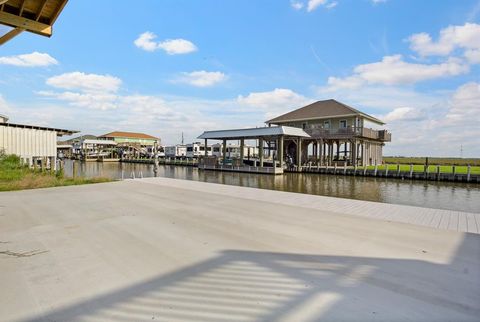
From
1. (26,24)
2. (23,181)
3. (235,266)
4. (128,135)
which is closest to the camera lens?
(235,266)

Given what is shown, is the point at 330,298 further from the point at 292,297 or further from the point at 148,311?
the point at 148,311

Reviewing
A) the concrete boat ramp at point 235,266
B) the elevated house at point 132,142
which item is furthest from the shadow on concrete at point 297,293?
the elevated house at point 132,142

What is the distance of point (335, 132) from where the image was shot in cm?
3102

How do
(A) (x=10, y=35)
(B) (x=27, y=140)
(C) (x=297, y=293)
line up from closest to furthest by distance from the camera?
(C) (x=297, y=293), (A) (x=10, y=35), (B) (x=27, y=140)

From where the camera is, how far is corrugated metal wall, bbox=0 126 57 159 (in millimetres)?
18297

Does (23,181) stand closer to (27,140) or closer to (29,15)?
(27,140)

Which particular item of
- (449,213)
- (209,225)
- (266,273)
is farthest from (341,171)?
(266,273)

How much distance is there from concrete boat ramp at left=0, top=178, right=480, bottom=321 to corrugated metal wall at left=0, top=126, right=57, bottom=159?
1501 centimetres

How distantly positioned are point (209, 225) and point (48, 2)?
4960mm

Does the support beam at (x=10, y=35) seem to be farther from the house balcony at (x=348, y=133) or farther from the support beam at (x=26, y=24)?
the house balcony at (x=348, y=133)

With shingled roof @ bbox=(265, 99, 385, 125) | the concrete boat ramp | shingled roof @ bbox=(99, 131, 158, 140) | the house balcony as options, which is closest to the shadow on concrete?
the concrete boat ramp

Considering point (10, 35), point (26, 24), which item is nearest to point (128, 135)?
point (10, 35)

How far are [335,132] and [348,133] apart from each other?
1524 millimetres

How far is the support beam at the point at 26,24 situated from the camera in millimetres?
4457
